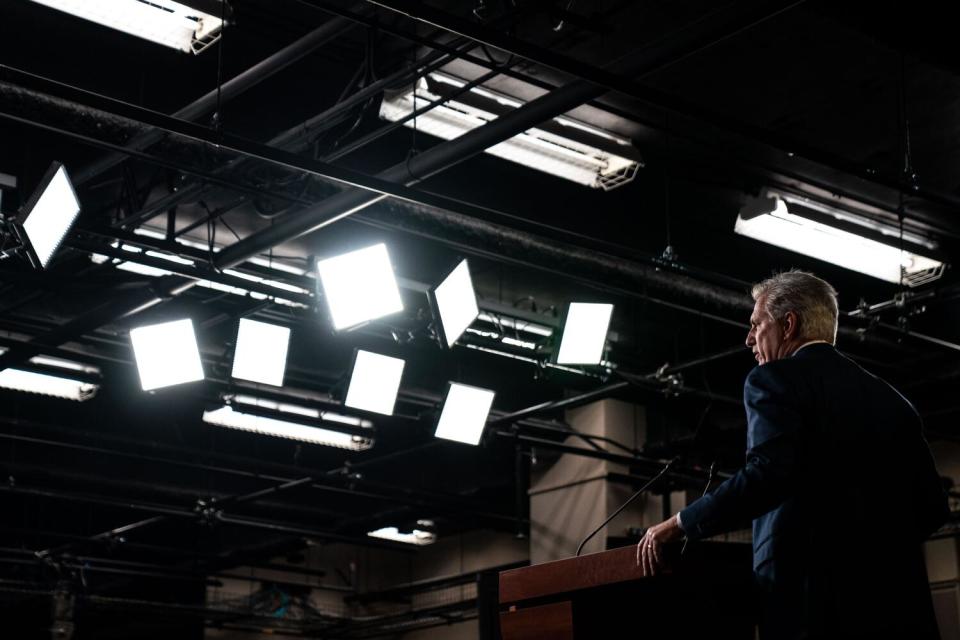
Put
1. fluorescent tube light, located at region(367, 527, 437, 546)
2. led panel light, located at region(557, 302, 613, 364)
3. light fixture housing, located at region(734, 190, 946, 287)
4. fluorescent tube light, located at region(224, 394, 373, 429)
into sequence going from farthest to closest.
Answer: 1. fluorescent tube light, located at region(367, 527, 437, 546)
2. fluorescent tube light, located at region(224, 394, 373, 429)
3. led panel light, located at region(557, 302, 613, 364)
4. light fixture housing, located at region(734, 190, 946, 287)

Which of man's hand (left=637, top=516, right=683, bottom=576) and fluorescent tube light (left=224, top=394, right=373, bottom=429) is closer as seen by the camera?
man's hand (left=637, top=516, right=683, bottom=576)

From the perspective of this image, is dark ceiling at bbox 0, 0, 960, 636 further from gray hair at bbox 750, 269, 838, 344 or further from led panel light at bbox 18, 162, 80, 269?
gray hair at bbox 750, 269, 838, 344

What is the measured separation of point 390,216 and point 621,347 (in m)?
3.31

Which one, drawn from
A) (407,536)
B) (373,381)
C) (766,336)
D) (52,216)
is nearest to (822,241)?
(373,381)

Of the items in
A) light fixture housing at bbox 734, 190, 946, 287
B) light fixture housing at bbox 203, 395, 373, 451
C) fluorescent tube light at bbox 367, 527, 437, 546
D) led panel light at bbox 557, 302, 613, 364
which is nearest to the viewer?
light fixture housing at bbox 734, 190, 946, 287

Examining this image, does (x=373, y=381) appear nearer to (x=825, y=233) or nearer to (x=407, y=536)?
(x=825, y=233)

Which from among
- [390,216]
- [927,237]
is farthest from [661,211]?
[390,216]

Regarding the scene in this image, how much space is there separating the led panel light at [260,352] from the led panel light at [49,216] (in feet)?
4.32

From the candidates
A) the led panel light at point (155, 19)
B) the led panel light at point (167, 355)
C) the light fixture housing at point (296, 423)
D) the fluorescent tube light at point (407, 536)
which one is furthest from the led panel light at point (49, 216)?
the fluorescent tube light at point (407, 536)

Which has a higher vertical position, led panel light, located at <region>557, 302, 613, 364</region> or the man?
led panel light, located at <region>557, 302, 613, 364</region>

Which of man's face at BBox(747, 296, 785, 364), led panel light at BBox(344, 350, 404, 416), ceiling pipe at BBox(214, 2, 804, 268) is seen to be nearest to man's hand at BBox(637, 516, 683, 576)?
man's face at BBox(747, 296, 785, 364)

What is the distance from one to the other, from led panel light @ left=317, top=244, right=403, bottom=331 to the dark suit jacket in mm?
3846

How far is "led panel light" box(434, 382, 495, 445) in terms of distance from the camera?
730cm

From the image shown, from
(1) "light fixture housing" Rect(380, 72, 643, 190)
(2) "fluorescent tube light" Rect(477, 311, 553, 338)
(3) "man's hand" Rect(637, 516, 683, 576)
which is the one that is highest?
(1) "light fixture housing" Rect(380, 72, 643, 190)
